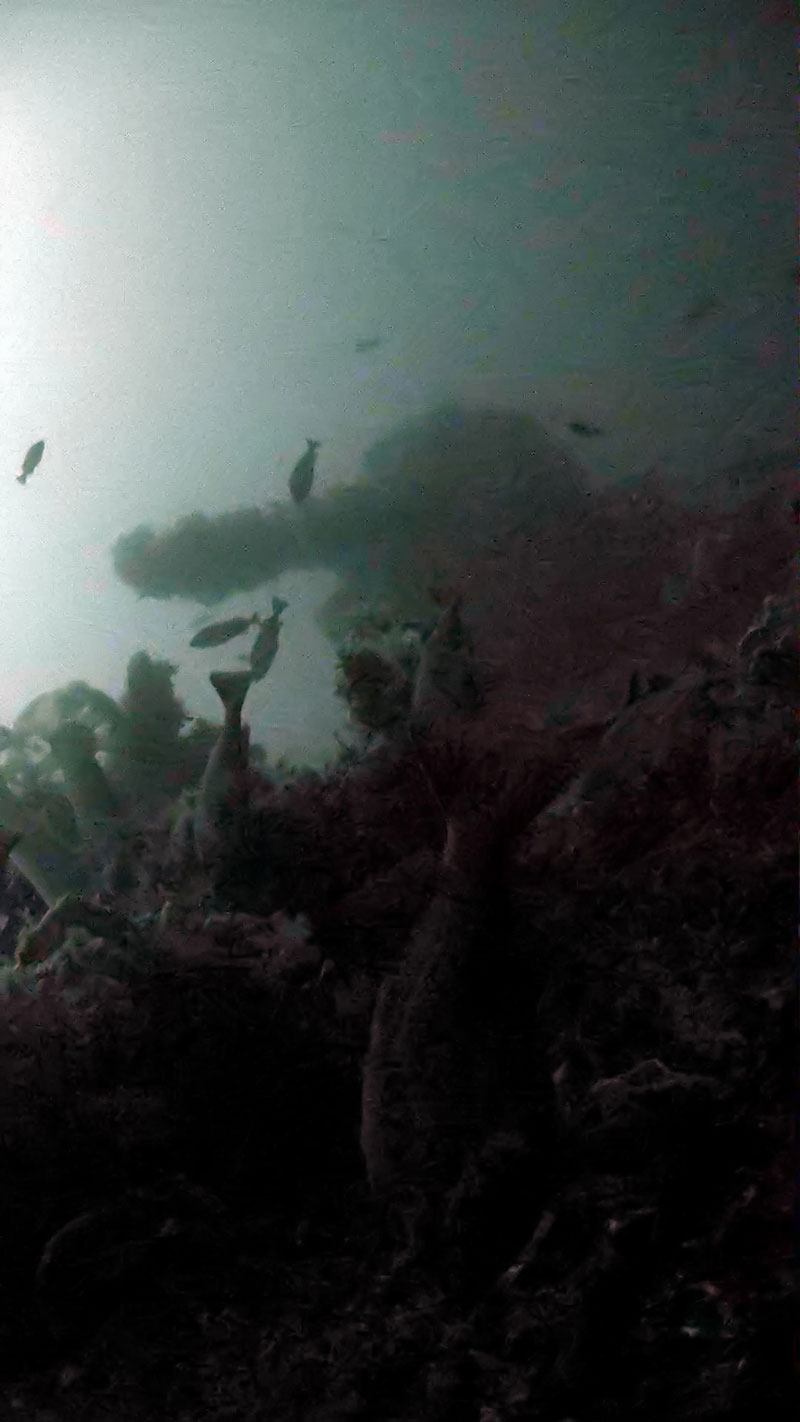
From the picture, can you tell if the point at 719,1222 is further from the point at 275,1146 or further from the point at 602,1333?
the point at 275,1146

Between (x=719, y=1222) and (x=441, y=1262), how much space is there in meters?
0.40

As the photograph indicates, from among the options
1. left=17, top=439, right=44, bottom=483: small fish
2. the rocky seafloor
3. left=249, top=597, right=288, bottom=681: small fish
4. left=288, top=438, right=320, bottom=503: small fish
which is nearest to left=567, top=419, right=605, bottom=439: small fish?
the rocky seafloor

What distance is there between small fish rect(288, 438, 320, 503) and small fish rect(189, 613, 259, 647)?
278 millimetres

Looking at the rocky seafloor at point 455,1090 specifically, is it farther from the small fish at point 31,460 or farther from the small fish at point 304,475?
the small fish at point 31,460

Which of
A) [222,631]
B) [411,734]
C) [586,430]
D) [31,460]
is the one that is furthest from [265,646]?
[31,460]

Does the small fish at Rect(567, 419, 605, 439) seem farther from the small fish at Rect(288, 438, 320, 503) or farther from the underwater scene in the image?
the small fish at Rect(288, 438, 320, 503)

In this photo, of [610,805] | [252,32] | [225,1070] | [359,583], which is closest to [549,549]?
[359,583]

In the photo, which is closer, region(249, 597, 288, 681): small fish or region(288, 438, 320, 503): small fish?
region(249, 597, 288, 681): small fish

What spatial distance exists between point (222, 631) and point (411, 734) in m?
0.52

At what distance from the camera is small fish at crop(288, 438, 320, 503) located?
77.2 inches

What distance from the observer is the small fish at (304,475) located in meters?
1.96

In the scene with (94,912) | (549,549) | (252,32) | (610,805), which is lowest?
(610,805)

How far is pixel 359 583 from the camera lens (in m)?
Answer: 1.84

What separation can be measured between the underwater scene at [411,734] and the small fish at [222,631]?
13 mm
